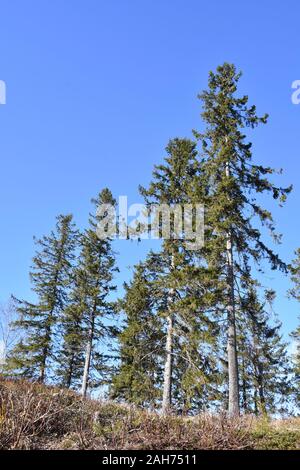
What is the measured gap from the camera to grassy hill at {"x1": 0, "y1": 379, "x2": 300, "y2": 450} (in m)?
6.89

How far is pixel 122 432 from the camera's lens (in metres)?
7.02

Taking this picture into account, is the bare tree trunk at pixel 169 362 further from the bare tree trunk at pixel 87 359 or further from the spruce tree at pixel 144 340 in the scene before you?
the bare tree trunk at pixel 87 359

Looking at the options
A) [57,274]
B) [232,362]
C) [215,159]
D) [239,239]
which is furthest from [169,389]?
[57,274]

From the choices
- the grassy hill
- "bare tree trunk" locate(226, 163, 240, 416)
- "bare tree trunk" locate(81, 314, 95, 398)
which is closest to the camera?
the grassy hill

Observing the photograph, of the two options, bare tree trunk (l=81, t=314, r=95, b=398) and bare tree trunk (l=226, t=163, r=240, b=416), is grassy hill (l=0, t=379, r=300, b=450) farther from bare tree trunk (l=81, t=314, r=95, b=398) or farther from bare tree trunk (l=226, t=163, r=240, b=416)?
bare tree trunk (l=81, t=314, r=95, b=398)

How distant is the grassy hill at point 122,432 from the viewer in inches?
271

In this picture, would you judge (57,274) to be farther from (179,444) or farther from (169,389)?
(179,444)

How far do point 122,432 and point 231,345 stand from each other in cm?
1168

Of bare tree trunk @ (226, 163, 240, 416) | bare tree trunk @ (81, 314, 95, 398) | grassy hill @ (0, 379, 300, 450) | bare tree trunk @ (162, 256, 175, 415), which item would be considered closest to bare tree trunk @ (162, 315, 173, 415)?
bare tree trunk @ (162, 256, 175, 415)

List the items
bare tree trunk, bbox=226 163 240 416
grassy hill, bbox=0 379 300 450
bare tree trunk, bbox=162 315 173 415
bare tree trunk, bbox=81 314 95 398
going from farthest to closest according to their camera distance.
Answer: bare tree trunk, bbox=81 314 95 398, bare tree trunk, bbox=162 315 173 415, bare tree trunk, bbox=226 163 240 416, grassy hill, bbox=0 379 300 450

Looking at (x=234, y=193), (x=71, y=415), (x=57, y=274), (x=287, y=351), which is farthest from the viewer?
(x=287, y=351)

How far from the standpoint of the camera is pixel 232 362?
1766 cm

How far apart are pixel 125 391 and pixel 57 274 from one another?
10561mm

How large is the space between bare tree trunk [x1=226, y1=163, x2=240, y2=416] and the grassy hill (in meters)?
8.76
